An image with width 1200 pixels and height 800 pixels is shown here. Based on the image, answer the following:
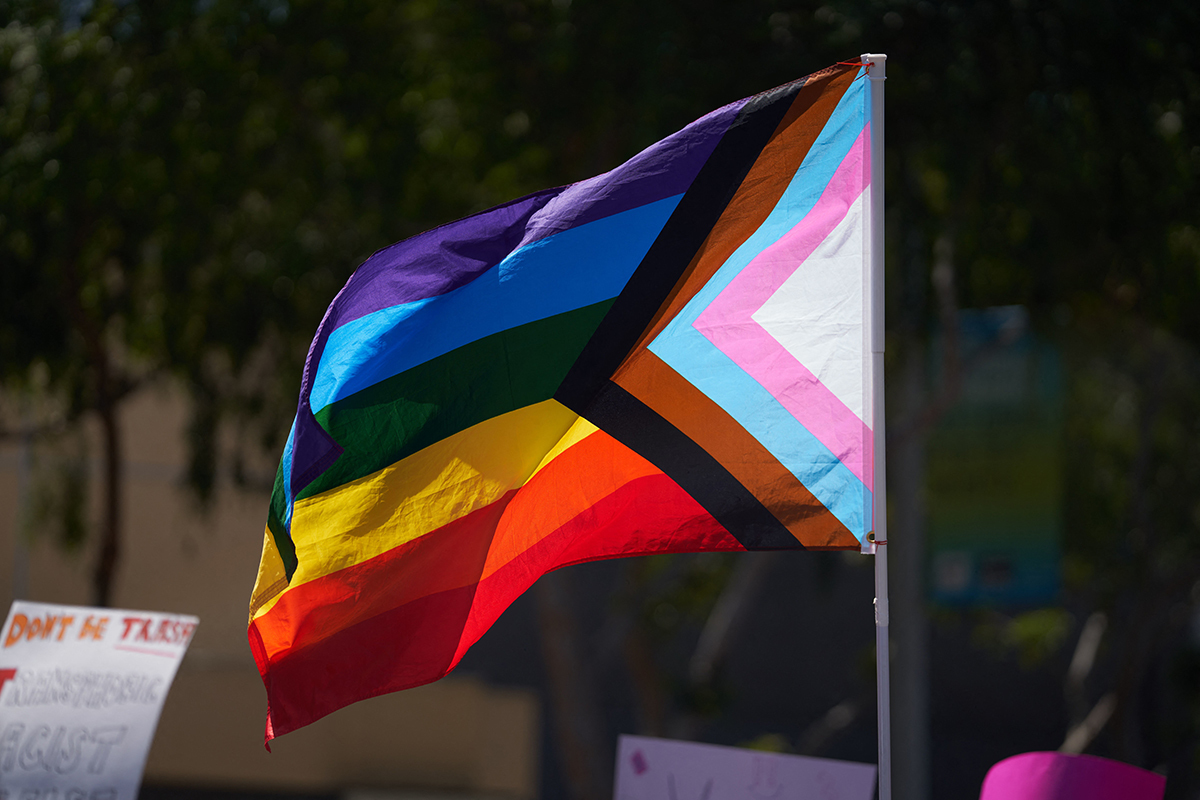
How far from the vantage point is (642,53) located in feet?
20.5

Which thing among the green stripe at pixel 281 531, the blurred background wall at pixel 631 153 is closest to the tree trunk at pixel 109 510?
the blurred background wall at pixel 631 153

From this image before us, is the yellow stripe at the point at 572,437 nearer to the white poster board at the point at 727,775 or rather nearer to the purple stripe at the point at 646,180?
A: the purple stripe at the point at 646,180

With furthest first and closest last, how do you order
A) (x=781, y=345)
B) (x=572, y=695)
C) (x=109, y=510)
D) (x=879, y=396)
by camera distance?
(x=109, y=510), (x=572, y=695), (x=781, y=345), (x=879, y=396)

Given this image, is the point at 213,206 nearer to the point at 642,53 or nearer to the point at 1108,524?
the point at 642,53

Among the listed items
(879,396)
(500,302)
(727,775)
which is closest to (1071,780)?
(727,775)

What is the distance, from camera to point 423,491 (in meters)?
3.33

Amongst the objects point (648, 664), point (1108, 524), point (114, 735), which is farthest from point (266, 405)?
point (1108, 524)

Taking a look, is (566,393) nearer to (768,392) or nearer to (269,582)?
(768,392)

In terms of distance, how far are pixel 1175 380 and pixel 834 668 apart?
15.6 ft

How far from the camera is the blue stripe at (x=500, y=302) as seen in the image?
332 cm

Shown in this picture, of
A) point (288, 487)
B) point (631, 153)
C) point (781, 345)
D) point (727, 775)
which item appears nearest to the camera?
point (781, 345)

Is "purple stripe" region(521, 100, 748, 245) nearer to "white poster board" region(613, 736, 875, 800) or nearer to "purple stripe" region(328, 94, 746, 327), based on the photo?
"purple stripe" region(328, 94, 746, 327)

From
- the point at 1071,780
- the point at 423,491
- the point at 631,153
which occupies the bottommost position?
the point at 1071,780

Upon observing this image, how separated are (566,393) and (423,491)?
1.65 feet
